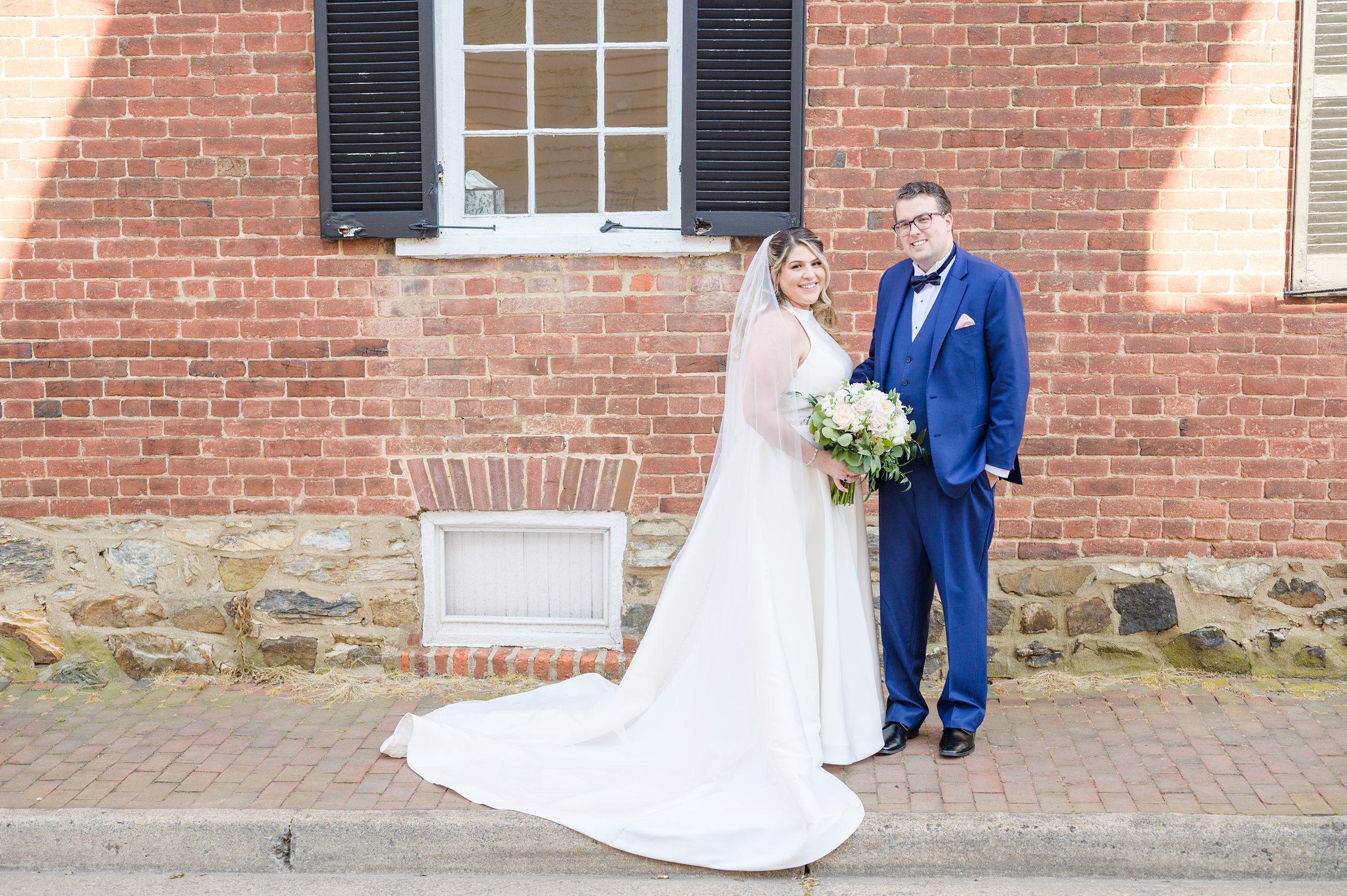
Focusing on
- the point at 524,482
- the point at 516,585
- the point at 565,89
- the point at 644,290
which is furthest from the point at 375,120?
the point at 516,585

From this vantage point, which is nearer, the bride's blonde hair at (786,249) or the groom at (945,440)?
the groom at (945,440)

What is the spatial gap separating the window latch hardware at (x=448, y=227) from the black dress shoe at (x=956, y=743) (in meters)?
2.87

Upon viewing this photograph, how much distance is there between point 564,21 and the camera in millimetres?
4809

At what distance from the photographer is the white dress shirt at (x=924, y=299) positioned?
153 inches

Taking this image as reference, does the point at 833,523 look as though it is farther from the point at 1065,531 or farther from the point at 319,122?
the point at 319,122

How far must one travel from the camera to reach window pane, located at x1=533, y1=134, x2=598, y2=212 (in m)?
4.84

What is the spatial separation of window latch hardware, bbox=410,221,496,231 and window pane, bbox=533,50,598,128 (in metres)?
0.54

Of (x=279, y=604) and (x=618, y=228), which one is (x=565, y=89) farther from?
(x=279, y=604)

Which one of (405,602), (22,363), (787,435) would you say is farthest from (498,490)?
(22,363)

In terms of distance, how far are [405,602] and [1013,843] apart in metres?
2.83

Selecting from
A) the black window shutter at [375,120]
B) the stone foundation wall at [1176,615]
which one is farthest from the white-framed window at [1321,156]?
the black window shutter at [375,120]

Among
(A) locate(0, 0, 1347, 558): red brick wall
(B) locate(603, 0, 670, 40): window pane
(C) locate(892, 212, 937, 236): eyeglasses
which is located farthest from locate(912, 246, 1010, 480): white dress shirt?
(B) locate(603, 0, 670, 40): window pane

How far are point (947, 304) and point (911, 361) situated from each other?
0.80ft

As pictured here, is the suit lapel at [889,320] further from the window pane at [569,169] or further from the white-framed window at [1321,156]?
the white-framed window at [1321,156]
